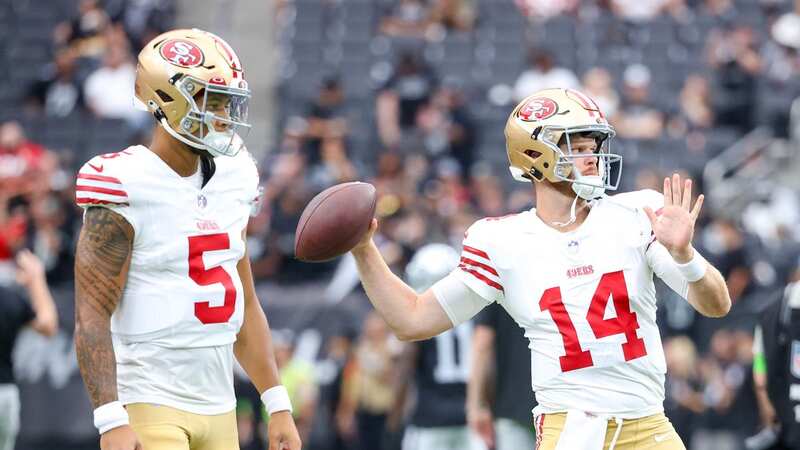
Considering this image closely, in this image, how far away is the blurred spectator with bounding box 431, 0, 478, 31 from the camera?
13000 mm

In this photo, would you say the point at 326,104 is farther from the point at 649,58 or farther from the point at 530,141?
the point at 530,141

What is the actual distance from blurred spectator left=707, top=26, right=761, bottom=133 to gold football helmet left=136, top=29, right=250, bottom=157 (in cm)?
921

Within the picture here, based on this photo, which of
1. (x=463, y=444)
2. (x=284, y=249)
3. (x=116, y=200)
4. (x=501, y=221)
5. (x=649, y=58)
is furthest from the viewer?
(x=649, y=58)

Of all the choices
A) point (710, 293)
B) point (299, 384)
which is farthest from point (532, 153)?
point (299, 384)

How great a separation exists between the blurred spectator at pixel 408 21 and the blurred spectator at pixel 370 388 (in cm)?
435

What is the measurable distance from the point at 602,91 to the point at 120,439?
28.1 feet

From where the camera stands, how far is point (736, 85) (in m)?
12.8

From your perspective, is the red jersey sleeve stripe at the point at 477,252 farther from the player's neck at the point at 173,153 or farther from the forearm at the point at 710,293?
the player's neck at the point at 173,153

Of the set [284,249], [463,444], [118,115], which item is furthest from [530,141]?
[118,115]

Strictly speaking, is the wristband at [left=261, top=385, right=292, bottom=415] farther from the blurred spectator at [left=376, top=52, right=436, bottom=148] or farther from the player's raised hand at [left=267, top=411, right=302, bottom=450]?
the blurred spectator at [left=376, top=52, right=436, bottom=148]

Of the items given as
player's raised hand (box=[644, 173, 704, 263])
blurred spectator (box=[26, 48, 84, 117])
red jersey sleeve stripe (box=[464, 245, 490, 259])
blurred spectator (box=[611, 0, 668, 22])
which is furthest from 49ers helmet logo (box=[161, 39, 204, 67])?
blurred spectator (box=[611, 0, 668, 22])

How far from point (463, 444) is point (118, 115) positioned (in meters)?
5.98

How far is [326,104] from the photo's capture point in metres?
11.8

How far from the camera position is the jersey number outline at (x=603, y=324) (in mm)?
4125
